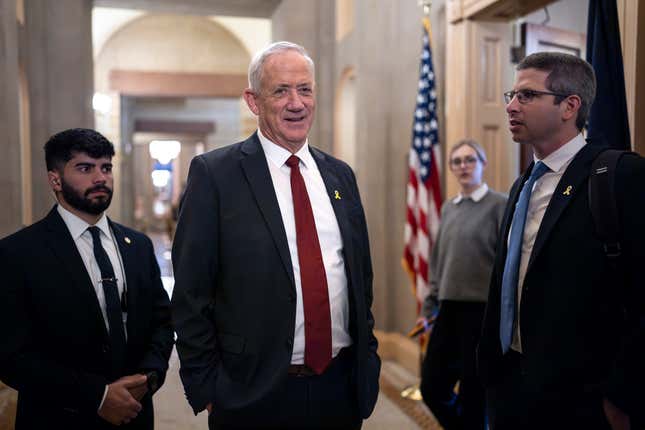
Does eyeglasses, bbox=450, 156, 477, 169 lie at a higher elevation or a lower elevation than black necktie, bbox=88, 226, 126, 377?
higher

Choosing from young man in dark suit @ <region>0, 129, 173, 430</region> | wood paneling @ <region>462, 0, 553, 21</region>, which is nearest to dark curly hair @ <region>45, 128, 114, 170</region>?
young man in dark suit @ <region>0, 129, 173, 430</region>

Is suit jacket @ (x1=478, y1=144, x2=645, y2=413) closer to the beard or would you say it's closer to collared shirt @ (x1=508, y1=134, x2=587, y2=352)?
collared shirt @ (x1=508, y1=134, x2=587, y2=352)

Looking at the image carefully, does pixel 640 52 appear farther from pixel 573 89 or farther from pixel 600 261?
pixel 600 261

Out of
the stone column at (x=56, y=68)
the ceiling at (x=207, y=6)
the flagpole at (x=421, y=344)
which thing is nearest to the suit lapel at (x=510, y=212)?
the flagpole at (x=421, y=344)

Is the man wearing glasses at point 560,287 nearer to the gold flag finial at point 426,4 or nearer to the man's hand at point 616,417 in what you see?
the man's hand at point 616,417

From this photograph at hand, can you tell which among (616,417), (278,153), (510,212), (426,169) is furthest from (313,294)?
(426,169)

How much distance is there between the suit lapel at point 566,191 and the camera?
1.81 metres

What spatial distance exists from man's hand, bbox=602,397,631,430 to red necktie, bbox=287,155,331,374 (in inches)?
30.7

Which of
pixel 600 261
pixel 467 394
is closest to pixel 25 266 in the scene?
pixel 600 261

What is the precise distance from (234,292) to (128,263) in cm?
53

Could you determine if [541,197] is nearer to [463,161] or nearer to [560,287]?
[560,287]

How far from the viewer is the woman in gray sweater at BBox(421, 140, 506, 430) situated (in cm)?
337

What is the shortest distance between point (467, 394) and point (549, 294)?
63.4 inches

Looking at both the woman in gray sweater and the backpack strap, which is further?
the woman in gray sweater
